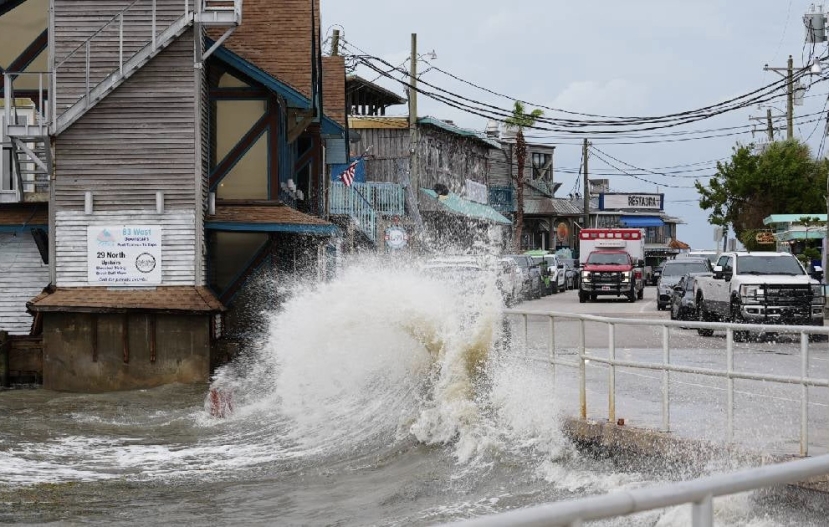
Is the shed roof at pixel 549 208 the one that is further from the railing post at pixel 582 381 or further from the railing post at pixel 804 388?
the railing post at pixel 804 388

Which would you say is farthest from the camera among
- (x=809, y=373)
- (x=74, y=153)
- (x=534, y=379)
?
(x=74, y=153)

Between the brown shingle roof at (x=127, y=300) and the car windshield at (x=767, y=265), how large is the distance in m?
12.8

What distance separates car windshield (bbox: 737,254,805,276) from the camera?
29.0 meters

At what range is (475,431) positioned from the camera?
49.9 ft

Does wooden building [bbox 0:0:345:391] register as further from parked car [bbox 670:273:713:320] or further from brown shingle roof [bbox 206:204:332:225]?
parked car [bbox 670:273:713:320]

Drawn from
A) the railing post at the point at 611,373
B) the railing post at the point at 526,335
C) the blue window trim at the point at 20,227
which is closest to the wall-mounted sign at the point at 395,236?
the blue window trim at the point at 20,227

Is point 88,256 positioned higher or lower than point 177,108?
lower

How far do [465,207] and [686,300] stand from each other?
102ft

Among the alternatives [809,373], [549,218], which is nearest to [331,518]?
[809,373]

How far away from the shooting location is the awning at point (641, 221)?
394 feet

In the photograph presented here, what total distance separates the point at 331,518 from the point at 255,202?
1586cm

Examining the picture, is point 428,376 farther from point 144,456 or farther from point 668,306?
point 668,306

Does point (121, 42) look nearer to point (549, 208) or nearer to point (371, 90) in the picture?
point (371, 90)

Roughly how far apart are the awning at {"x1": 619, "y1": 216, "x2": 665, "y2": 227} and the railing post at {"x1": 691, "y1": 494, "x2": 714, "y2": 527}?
116 m
